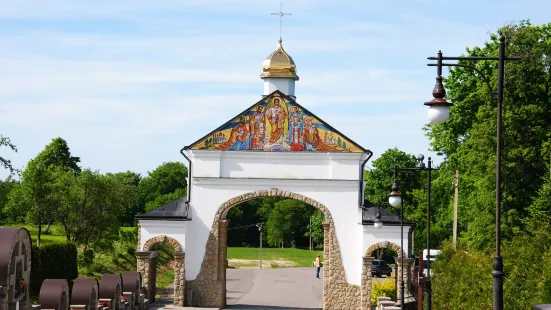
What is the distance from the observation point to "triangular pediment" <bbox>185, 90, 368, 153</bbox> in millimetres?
39188

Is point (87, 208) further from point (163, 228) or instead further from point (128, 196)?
point (163, 228)

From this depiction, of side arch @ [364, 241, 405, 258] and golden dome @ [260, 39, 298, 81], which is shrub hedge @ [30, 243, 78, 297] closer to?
side arch @ [364, 241, 405, 258]

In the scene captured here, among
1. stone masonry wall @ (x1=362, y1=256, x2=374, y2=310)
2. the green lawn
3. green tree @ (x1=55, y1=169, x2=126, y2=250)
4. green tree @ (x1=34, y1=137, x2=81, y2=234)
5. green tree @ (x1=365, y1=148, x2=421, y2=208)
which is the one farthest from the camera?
green tree @ (x1=34, y1=137, x2=81, y2=234)

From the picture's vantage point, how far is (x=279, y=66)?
44.6 meters

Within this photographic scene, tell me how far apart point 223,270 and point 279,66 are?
10084 millimetres

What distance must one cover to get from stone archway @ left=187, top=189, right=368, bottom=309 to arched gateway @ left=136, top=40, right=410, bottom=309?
0.04 m

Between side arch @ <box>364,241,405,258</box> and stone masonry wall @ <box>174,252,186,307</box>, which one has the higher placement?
side arch @ <box>364,241,405,258</box>

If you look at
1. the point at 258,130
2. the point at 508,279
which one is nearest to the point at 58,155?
the point at 258,130

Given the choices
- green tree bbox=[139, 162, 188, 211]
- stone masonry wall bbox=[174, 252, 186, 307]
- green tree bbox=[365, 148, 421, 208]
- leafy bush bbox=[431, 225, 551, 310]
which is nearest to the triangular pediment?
stone masonry wall bbox=[174, 252, 186, 307]

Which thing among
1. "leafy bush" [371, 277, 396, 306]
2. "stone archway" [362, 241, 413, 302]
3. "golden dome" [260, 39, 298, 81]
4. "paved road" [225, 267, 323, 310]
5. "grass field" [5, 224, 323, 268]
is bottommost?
"paved road" [225, 267, 323, 310]

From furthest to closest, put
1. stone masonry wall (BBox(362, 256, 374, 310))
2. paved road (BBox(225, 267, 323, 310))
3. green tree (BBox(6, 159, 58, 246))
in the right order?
green tree (BBox(6, 159, 58, 246))
paved road (BBox(225, 267, 323, 310))
stone masonry wall (BBox(362, 256, 374, 310))

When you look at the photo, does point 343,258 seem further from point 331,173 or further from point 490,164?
point 490,164

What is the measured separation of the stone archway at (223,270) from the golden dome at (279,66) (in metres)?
7.25

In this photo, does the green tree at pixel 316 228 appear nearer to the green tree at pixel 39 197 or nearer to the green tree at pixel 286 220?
the green tree at pixel 286 220
